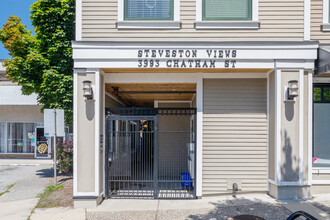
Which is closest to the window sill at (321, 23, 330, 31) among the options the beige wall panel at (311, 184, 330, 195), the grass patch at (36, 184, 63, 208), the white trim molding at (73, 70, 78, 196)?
the beige wall panel at (311, 184, 330, 195)

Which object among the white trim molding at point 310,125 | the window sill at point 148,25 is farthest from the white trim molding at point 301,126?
the window sill at point 148,25

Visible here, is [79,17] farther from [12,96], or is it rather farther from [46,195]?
[12,96]

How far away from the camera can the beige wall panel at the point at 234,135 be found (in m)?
6.12

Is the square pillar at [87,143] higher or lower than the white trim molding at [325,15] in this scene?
lower

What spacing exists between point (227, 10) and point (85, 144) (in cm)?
458

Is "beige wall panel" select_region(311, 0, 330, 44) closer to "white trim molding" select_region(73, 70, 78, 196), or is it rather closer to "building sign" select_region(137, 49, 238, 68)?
"building sign" select_region(137, 49, 238, 68)

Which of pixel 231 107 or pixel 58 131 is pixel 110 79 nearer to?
pixel 58 131

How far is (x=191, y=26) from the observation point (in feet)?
19.0

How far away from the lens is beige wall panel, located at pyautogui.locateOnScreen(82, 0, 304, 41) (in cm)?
575

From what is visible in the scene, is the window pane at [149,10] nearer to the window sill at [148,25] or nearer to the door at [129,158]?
the window sill at [148,25]

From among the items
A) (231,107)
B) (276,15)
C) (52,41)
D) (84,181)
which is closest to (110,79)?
(84,181)

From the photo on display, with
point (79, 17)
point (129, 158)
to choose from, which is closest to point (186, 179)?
point (129, 158)

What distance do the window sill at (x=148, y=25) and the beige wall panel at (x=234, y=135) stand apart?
5.24ft

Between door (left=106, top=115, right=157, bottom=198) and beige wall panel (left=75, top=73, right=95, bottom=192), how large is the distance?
2.00ft
